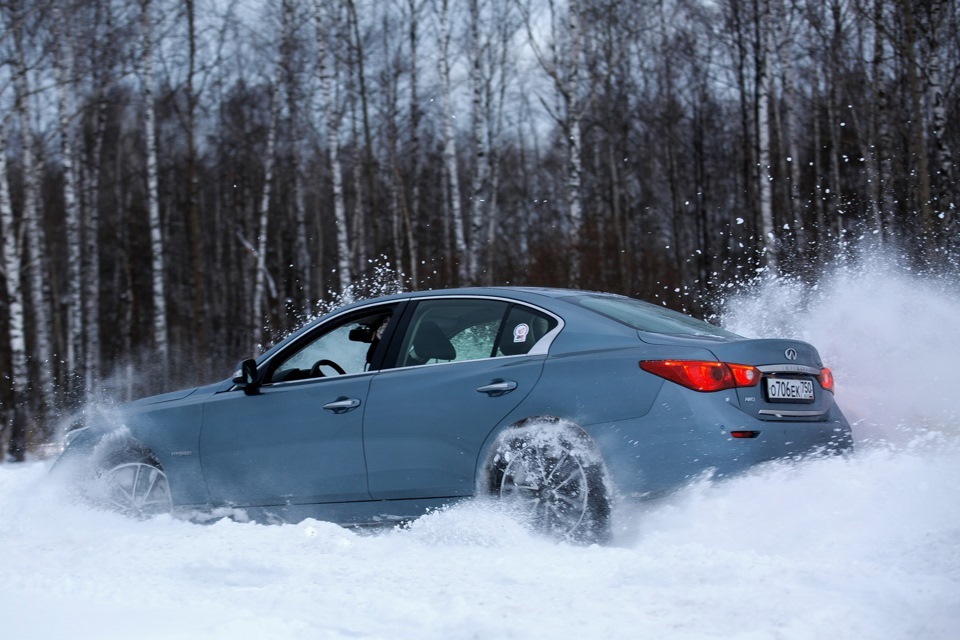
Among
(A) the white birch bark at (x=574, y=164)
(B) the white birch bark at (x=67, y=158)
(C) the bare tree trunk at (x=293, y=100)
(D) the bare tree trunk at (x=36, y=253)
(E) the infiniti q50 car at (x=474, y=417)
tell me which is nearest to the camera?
(E) the infiniti q50 car at (x=474, y=417)

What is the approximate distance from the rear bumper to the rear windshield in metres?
0.59

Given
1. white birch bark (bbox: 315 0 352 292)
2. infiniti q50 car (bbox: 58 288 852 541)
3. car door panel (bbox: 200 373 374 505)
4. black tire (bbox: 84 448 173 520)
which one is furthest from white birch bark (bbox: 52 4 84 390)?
car door panel (bbox: 200 373 374 505)

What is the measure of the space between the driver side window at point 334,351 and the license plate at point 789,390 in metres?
2.23

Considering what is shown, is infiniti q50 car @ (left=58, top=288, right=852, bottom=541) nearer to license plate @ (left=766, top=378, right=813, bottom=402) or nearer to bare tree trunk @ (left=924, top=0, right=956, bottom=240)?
license plate @ (left=766, top=378, right=813, bottom=402)

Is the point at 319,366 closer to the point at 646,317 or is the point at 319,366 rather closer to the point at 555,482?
the point at 555,482

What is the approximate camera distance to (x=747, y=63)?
3023 centimetres

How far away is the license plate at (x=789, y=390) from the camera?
4.57 m

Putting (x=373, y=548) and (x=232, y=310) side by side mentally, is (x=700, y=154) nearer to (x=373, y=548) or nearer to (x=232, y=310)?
(x=232, y=310)

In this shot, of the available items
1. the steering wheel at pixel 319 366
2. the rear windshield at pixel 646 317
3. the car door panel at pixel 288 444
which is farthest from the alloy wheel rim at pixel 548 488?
the steering wheel at pixel 319 366

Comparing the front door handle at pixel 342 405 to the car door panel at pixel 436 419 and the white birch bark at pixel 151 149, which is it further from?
the white birch bark at pixel 151 149

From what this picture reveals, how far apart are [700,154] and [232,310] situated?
2340cm

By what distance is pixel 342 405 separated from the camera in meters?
5.38

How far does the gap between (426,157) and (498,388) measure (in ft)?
119

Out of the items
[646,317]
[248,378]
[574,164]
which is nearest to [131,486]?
[248,378]
